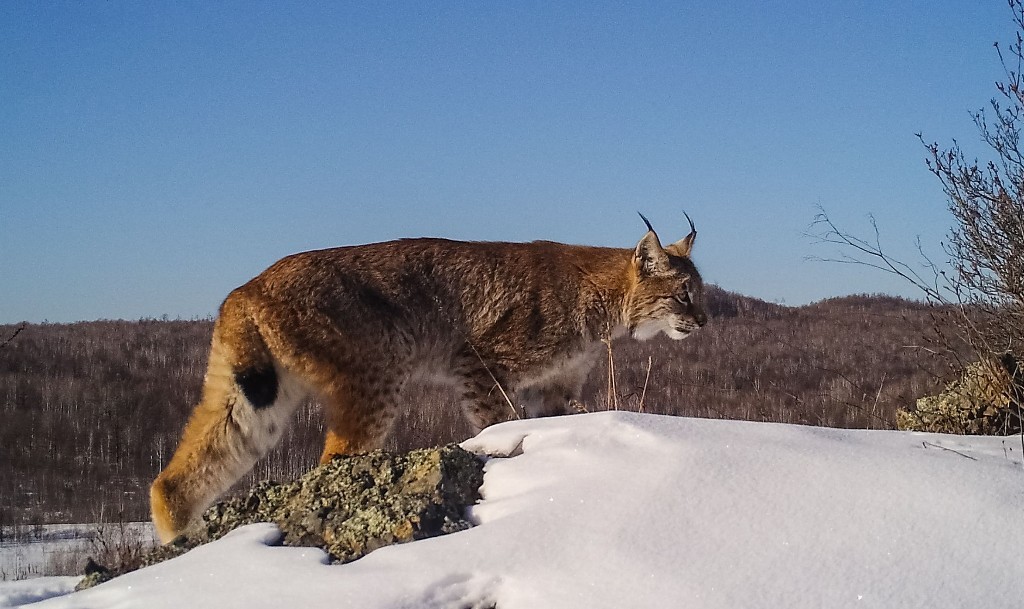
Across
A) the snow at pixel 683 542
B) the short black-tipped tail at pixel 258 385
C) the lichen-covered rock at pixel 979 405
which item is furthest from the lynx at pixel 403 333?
the lichen-covered rock at pixel 979 405

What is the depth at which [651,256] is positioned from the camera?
730 centimetres

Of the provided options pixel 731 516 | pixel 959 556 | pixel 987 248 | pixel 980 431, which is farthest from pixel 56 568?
pixel 987 248

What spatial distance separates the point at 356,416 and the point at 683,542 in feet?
10.0

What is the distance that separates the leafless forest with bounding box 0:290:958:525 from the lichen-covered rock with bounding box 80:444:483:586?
2117 millimetres

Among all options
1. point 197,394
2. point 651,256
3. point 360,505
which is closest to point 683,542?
point 360,505

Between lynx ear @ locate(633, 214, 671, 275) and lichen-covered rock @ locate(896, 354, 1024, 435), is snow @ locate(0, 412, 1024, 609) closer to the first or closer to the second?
lichen-covered rock @ locate(896, 354, 1024, 435)

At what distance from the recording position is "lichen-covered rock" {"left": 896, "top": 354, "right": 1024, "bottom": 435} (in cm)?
545

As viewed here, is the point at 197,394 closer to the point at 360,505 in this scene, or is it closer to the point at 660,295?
the point at 660,295

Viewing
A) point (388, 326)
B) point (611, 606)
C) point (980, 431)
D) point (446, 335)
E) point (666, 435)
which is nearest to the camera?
point (611, 606)

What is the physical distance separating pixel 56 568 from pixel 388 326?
274cm

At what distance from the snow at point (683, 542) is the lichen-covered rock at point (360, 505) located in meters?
0.12

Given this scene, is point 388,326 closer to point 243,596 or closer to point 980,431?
point 243,596

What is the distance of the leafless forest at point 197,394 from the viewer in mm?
10906

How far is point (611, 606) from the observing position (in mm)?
2652
